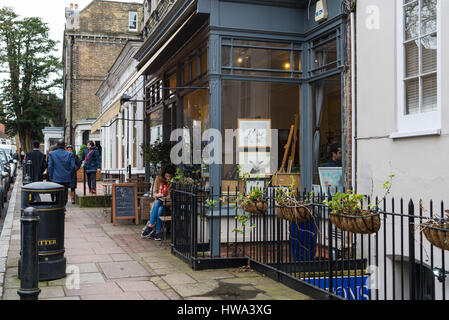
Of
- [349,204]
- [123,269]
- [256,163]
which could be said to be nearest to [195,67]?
[256,163]

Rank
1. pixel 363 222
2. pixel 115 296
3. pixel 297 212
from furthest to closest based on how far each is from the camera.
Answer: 1. pixel 297 212
2. pixel 115 296
3. pixel 363 222

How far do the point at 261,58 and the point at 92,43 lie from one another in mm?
31588

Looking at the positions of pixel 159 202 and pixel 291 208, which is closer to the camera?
pixel 291 208

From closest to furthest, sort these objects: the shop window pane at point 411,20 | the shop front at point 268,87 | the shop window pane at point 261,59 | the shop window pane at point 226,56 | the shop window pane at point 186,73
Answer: the shop window pane at point 411,20 → the shop front at point 268,87 → the shop window pane at point 226,56 → the shop window pane at point 261,59 → the shop window pane at point 186,73

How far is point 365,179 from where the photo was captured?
6.86 meters

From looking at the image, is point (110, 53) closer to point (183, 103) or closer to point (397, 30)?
point (183, 103)

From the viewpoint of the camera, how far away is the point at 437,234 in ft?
12.0

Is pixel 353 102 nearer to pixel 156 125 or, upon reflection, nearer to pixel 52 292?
pixel 52 292

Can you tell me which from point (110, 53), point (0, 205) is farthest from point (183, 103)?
point (110, 53)

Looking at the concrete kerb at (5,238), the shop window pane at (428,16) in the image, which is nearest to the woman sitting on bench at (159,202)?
the concrete kerb at (5,238)

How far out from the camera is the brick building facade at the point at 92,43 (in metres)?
36.7

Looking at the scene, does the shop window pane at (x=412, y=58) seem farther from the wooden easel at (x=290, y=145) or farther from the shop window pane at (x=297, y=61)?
the wooden easel at (x=290, y=145)

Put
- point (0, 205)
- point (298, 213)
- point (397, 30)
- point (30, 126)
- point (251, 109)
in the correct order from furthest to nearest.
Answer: point (30, 126), point (0, 205), point (251, 109), point (397, 30), point (298, 213)

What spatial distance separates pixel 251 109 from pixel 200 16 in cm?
178
